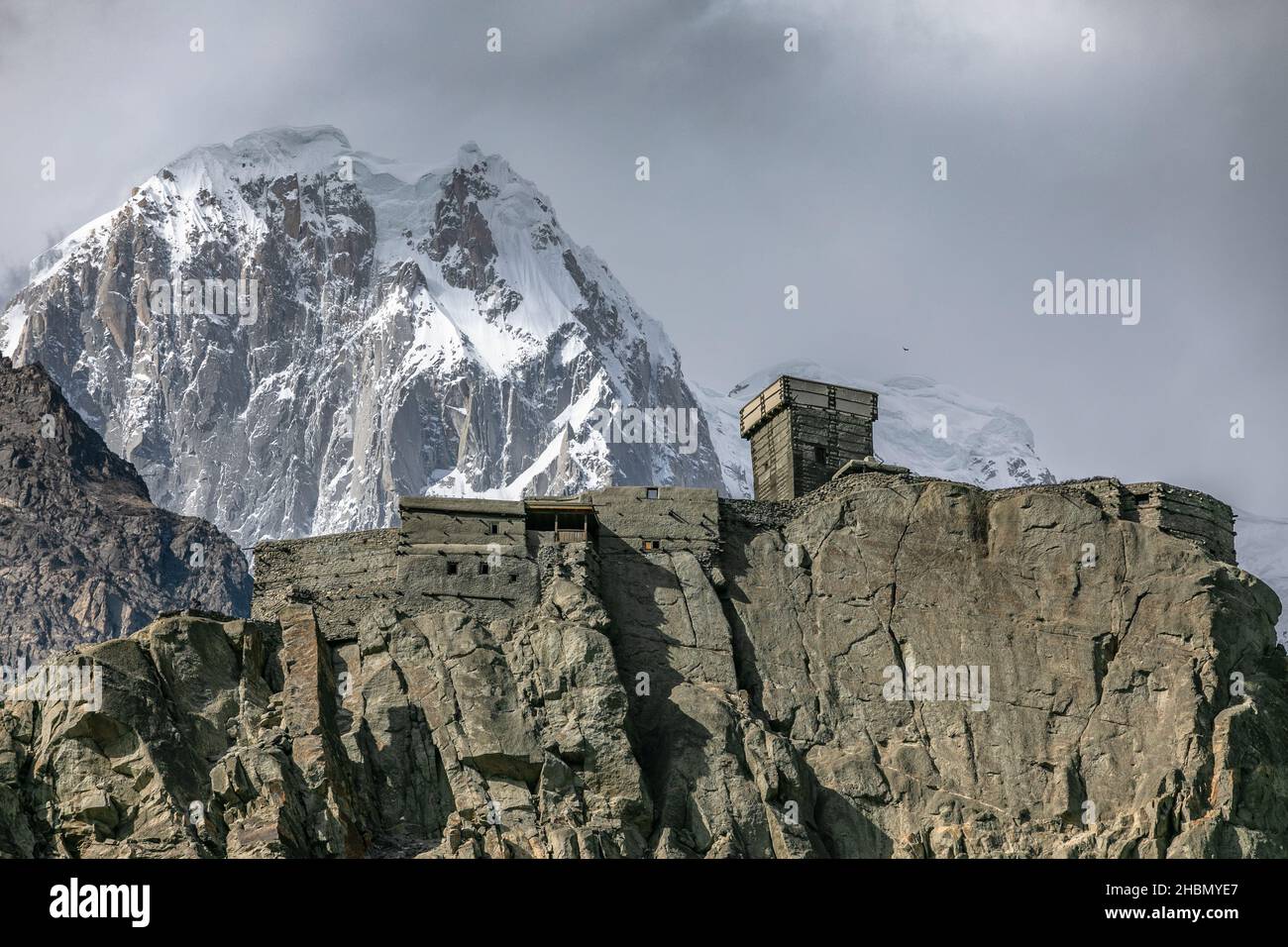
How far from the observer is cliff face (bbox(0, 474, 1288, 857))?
7975 cm

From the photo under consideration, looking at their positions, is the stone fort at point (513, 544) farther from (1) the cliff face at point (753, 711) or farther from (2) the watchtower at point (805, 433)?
(2) the watchtower at point (805, 433)

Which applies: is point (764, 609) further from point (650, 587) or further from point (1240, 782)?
point (1240, 782)

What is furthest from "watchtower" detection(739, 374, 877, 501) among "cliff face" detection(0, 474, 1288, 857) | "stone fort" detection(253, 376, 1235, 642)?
"cliff face" detection(0, 474, 1288, 857)

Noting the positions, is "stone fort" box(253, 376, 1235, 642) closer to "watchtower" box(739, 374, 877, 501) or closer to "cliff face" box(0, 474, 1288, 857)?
"cliff face" box(0, 474, 1288, 857)

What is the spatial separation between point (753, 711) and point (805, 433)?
66.3 feet

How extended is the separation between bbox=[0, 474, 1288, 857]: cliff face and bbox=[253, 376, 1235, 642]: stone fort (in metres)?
0.63

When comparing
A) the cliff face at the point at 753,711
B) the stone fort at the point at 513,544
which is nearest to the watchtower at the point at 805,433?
the stone fort at the point at 513,544

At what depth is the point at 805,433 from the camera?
4205 inches

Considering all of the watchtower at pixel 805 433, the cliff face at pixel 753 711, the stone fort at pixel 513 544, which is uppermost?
the watchtower at pixel 805 433

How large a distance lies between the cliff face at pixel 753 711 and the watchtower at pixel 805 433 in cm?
573

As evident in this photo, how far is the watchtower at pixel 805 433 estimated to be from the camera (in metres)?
106

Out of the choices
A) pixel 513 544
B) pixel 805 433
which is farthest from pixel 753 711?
pixel 805 433

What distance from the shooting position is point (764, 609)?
9656 centimetres
